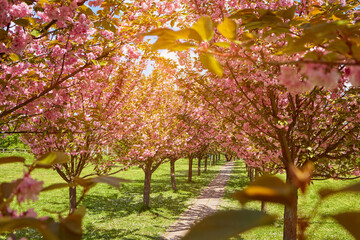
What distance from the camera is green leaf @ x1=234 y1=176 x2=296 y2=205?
1.27 feet

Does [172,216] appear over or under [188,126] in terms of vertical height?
under

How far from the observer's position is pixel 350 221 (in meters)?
0.39

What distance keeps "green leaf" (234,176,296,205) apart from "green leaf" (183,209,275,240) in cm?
2

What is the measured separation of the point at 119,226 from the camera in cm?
1136

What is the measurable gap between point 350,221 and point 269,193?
13cm

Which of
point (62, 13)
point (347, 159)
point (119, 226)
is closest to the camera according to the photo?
point (62, 13)

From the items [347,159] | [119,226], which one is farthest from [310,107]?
[119,226]

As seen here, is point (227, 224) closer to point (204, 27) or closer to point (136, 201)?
point (204, 27)

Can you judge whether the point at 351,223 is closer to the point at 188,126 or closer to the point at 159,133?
the point at 159,133

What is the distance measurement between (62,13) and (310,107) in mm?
4503

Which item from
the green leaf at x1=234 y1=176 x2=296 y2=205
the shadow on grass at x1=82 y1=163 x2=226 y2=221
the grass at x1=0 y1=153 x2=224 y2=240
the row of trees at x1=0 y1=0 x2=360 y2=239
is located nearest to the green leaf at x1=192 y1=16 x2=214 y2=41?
the row of trees at x1=0 y1=0 x2=360 y2=239

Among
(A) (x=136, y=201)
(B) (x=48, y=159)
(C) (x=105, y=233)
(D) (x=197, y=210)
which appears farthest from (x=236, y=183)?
(B) (x=48, y=159)

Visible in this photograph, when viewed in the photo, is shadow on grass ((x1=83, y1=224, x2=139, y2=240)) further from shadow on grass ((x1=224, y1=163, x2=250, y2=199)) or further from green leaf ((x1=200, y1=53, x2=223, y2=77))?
green leaf ((x1=200, y1=53, x2=223, y2=77))

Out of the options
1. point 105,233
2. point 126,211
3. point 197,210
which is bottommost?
point 197,210
